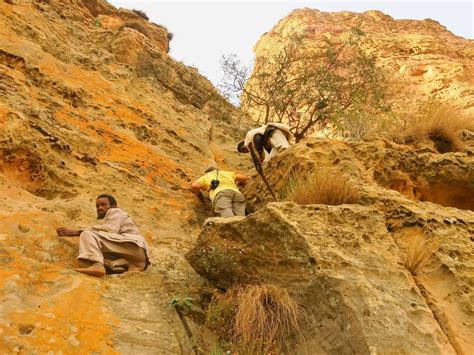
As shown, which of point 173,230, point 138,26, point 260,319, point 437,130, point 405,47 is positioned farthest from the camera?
point 405,47

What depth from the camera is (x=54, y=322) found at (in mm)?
4148

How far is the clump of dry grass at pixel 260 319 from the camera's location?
4.61m

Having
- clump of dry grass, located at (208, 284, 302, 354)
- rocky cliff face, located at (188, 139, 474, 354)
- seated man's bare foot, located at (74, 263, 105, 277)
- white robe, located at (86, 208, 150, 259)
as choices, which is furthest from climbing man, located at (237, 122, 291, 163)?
seated man's bare foot, located at (74, 263, 105, 277)

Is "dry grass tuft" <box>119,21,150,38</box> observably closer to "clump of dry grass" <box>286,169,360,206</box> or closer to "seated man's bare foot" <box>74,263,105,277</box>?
"clump of dry grass" <box>286,169,360,206</box>

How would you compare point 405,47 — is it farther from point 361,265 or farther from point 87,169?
point 361,265

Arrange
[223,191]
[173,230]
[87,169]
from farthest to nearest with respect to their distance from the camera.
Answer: [223,191] < [87,169] < [173,230]

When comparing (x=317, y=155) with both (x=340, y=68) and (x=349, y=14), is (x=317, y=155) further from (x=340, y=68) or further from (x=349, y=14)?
(x=349, y=14)

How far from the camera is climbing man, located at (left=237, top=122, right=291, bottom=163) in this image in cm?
884

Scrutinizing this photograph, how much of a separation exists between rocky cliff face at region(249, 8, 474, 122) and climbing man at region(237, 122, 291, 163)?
6684mm

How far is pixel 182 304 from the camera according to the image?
16.3ft

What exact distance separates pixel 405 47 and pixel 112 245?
24.0 m

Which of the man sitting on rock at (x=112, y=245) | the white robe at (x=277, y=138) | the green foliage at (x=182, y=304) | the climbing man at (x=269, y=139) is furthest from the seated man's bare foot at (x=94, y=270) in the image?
the climbing man at (x=269, y=139)

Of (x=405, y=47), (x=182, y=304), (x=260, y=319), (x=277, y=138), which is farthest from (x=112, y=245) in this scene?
(x=405, y=47)

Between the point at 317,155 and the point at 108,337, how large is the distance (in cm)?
395
